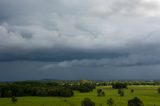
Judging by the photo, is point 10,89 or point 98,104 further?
point 10,89

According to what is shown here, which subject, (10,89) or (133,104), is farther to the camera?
(10,89)


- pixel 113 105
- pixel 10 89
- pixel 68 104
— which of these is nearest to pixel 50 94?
→ pixel 10 89

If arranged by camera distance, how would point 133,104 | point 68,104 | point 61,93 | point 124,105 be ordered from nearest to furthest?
point 133,104 < point 124,105 < point 68,104 < point 61,93

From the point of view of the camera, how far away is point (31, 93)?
620ft

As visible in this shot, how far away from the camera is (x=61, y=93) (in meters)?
181

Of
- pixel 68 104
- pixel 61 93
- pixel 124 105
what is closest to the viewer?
pixel 124 105

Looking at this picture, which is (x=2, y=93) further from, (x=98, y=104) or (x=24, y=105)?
(x=98, y=104)

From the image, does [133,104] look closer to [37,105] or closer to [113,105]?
[113,105]

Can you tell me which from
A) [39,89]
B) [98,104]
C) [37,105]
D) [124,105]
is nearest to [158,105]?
[124,105]

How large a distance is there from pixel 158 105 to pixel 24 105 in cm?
5700

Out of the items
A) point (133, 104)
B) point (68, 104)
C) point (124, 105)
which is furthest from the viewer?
point (68, 104)

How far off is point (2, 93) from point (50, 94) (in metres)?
28.4

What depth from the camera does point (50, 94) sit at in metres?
186

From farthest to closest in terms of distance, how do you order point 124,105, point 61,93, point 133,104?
point 61,93 < point 124,105 < point 133,104
